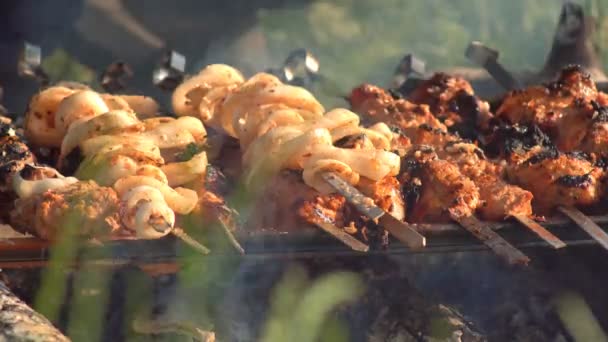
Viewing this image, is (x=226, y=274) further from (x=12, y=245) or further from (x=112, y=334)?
(x=12, y=245)

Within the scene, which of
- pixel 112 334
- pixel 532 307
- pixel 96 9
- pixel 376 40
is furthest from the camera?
pixel 376 40

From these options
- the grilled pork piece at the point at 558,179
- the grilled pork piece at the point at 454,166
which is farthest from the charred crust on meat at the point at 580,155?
the grilled pork piece at the point at 454,166

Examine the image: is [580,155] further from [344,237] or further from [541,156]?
[344,237]

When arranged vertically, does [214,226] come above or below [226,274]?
above

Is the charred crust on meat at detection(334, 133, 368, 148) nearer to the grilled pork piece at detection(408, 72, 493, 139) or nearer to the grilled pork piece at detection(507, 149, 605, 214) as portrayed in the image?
the grilled pork piece at detection(507, 149, 605, 214)

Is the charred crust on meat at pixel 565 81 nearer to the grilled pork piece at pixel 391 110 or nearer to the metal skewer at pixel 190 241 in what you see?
the grilled pork piece at pixel 391 110

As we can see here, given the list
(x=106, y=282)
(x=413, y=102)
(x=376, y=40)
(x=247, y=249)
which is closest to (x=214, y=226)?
(x=247, y=249)
